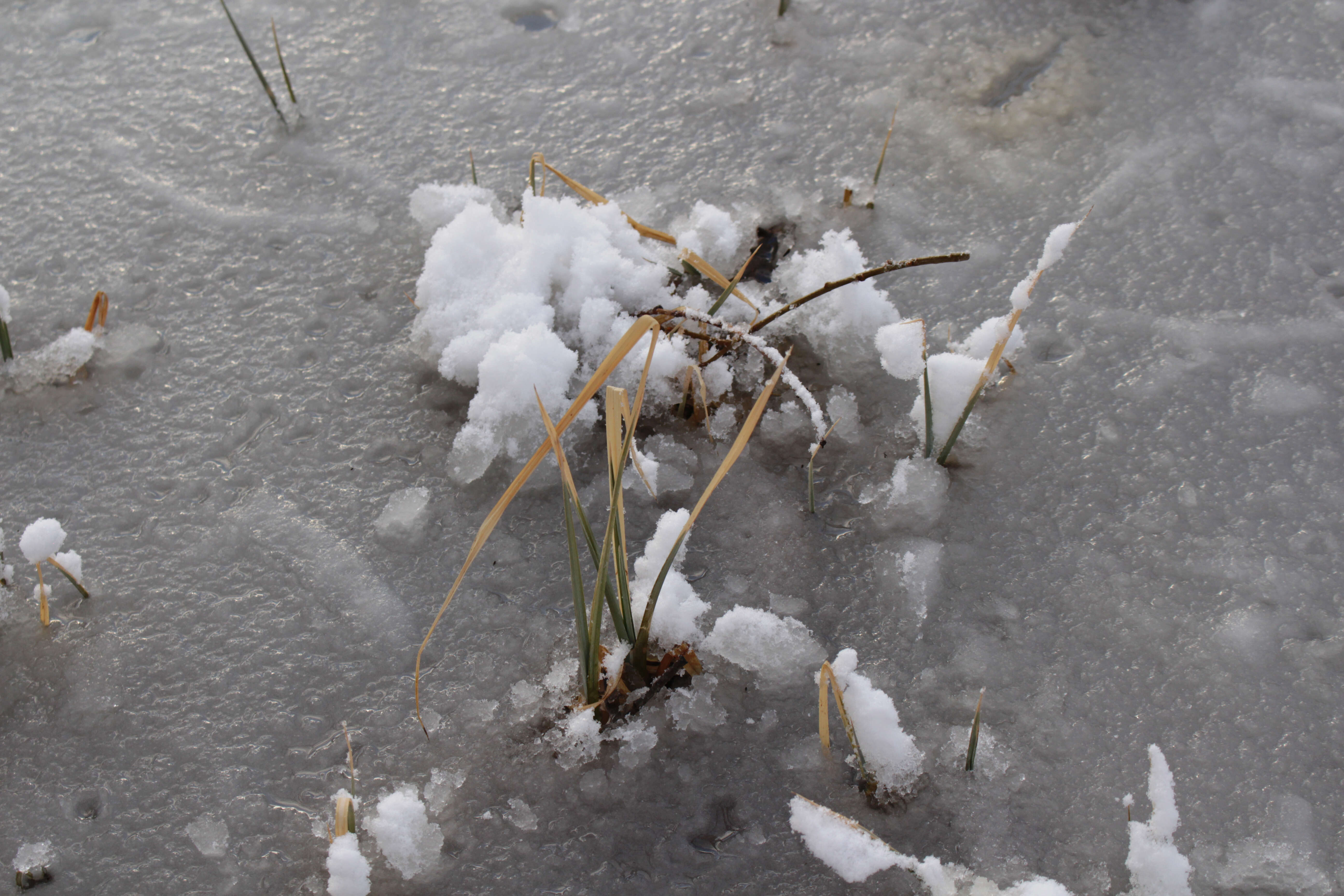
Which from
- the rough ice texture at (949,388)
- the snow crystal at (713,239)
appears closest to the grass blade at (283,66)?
the snow crystal at (713,239)

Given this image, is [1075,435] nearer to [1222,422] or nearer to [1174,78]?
[1222,422]

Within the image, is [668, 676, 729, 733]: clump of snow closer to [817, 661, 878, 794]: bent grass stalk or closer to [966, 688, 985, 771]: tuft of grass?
[817, 661, 878, 794]: bent grass stalk

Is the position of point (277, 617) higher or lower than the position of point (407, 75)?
lower

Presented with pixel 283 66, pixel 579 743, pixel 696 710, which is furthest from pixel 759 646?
pixel 283 66

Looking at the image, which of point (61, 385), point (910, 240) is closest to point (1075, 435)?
point (910, 240)

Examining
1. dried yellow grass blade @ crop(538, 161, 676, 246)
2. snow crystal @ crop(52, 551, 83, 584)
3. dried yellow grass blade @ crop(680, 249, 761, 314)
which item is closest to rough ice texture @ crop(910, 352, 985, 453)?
dried yellow grass blade @ crop(680, 249, 761, 314)

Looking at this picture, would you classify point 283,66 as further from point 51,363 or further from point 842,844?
point 842,844
